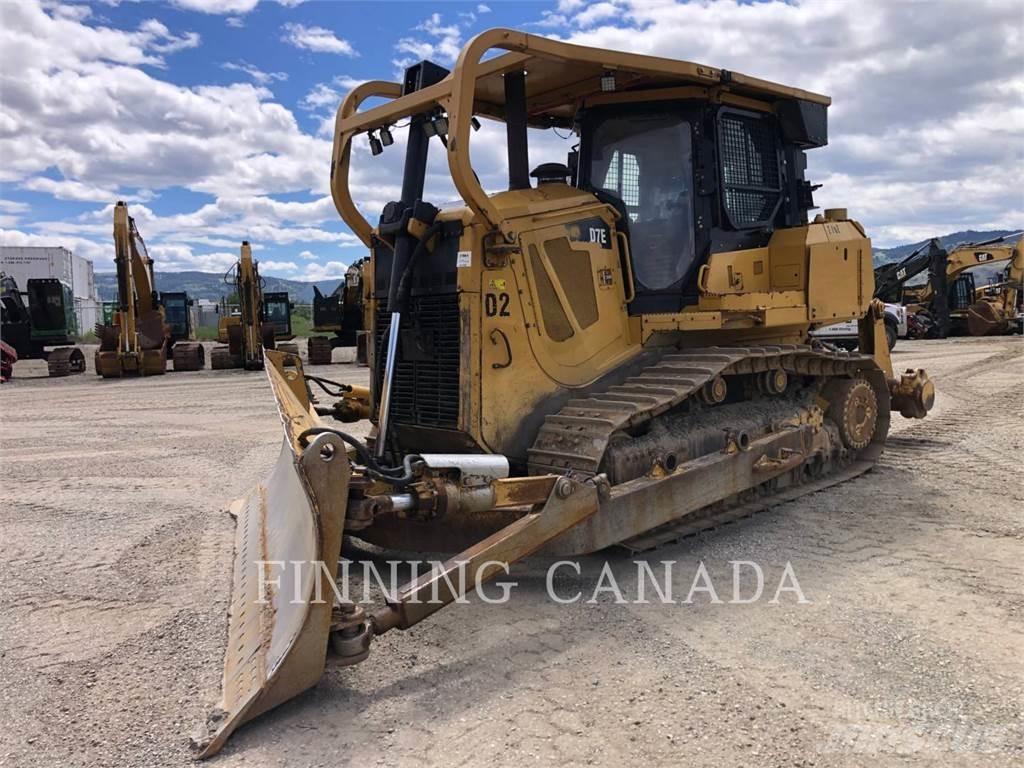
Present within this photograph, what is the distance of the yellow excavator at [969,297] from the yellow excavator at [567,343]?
2302 centimetres

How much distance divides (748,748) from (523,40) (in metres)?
3.71

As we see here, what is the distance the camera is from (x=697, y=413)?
561 cm

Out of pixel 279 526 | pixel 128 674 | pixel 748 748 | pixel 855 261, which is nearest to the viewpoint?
pixel 748 748

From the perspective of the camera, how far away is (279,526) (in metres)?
4.38

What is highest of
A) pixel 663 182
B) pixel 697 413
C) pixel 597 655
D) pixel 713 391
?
pixel 663 182

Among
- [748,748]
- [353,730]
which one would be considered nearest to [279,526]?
[353,730]

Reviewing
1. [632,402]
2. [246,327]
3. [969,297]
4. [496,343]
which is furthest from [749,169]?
[969,297]

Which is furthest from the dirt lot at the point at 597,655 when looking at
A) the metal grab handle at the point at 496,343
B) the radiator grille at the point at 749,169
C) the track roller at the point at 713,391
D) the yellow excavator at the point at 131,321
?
the yellow excavator at the point at 131,321

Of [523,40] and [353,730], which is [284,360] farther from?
[353,730]

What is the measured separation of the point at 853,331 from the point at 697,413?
16653 millimetres

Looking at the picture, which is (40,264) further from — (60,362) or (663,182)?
(663,182)

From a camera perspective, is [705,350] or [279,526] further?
[705,350]

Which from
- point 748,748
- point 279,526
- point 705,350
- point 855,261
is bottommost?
point 748,748

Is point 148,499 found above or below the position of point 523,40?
below
